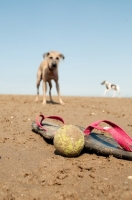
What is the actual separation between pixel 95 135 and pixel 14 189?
5.48 feet

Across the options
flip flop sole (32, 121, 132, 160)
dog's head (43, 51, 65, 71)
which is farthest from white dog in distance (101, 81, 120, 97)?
flip flop sole (32, 121, 132, 160)

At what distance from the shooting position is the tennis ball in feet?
9.53

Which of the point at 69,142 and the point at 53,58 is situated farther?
the point at 53,58

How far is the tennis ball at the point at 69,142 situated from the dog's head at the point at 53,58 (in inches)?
241

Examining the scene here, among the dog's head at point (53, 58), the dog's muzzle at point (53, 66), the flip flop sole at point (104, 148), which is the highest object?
the dog's head at point (53, 58)

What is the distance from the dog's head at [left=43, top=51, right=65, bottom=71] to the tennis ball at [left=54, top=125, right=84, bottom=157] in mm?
6112

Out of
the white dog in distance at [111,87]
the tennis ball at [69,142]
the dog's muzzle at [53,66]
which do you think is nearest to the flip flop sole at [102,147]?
the tennis ball at [69,142]

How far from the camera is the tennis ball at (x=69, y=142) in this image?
9.53 feet

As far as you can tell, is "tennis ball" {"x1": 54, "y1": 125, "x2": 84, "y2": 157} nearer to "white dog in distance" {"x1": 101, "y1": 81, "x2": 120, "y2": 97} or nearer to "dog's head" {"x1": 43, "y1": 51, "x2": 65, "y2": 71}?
"dog's head" {"x1": 43, "y1": 51, "x2": 65, "y2": 71}

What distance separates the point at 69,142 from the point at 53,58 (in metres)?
6.50

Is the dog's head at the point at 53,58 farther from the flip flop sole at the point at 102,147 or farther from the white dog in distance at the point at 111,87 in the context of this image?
the white dog in distance at the point at 111,87

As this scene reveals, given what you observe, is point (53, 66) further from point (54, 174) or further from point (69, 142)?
point (54, 174)

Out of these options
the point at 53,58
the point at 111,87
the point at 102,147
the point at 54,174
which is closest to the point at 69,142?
the point at 102,147

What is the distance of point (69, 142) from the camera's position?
2906 mm
